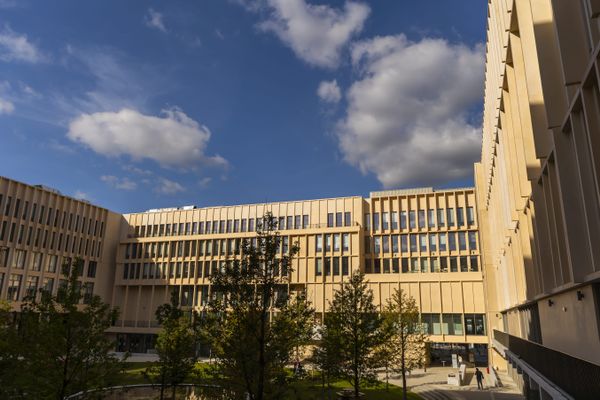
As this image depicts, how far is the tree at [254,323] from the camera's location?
597 inches

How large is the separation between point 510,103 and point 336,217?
46626mm

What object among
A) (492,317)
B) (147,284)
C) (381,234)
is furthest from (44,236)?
(492,317)

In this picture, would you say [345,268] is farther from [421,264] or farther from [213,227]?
[213,227]

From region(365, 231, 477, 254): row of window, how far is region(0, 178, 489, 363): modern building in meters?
0.15

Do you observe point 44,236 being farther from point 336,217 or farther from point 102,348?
point 102,348

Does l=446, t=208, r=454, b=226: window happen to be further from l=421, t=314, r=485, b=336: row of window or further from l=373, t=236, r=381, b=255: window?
l=421, t=314, r=485, b=336: row of window

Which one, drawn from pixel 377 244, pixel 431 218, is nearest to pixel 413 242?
pixel 431 218

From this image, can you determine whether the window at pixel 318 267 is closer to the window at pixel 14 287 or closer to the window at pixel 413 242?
the window at pixel 413 242

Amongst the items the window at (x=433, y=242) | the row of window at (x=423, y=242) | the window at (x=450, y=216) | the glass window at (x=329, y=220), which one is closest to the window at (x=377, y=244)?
the row of window at (x=423, y=242)

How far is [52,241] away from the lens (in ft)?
221

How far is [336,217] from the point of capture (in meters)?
69.5

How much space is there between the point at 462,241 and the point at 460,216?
3.75 metres

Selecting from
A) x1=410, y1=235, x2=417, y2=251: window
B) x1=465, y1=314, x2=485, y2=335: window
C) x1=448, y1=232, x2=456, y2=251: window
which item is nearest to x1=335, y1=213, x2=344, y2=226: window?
x1=410, y1=235, x2=417, y2=251: window

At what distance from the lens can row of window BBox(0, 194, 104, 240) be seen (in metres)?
62.0
